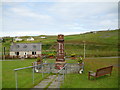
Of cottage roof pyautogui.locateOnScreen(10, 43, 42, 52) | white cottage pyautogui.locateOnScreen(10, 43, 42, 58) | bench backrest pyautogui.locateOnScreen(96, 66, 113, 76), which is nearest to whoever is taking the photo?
bench backrest pyautogui.locateOnScreen(96, 66, 113, 76)

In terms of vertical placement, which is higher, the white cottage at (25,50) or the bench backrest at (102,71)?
the white cottage at (25,50)

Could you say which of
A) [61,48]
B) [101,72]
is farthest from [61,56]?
[101,72]

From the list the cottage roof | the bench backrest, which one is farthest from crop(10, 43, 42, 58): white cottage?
the bench backrest

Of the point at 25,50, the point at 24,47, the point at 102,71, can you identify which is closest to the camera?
the point at 102,71

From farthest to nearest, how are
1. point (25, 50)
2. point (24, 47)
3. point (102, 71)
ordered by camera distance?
point (24, 47) → point (25, 50) → point (102, 71)

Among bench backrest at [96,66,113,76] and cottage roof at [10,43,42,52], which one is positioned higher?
cottage roof at [10,43,42,52]

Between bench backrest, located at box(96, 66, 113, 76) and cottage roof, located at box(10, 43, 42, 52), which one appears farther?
cottage roof, located at box(10, 43, 42, 52)

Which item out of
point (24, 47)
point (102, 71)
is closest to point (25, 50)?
point (24, 47)

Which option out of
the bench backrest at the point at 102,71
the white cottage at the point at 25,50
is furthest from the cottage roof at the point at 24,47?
the bench backrest at the point at 102,71

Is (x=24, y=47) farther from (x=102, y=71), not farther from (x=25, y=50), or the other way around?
(x=102, y=71)

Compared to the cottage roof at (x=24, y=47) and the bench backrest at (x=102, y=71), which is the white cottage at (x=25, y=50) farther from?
the bench backrest at (x=102, y=71)

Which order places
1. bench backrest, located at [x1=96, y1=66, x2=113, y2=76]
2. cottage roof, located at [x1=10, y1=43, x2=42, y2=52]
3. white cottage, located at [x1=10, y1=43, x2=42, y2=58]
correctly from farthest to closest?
cottage roof, located at [x1=10, y1=43, x2=42, y2=52] < white cottage, located at [x1=10, y1=43, x2=42, y2=58] < bench backrest, located at [x1=96, y1=66, x2=113, y2=76]

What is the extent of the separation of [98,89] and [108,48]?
40494mm

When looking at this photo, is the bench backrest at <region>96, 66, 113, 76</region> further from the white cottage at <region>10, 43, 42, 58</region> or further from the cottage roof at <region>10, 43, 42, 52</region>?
the cottage roof at <region>10, 43, 42, 52</region>
